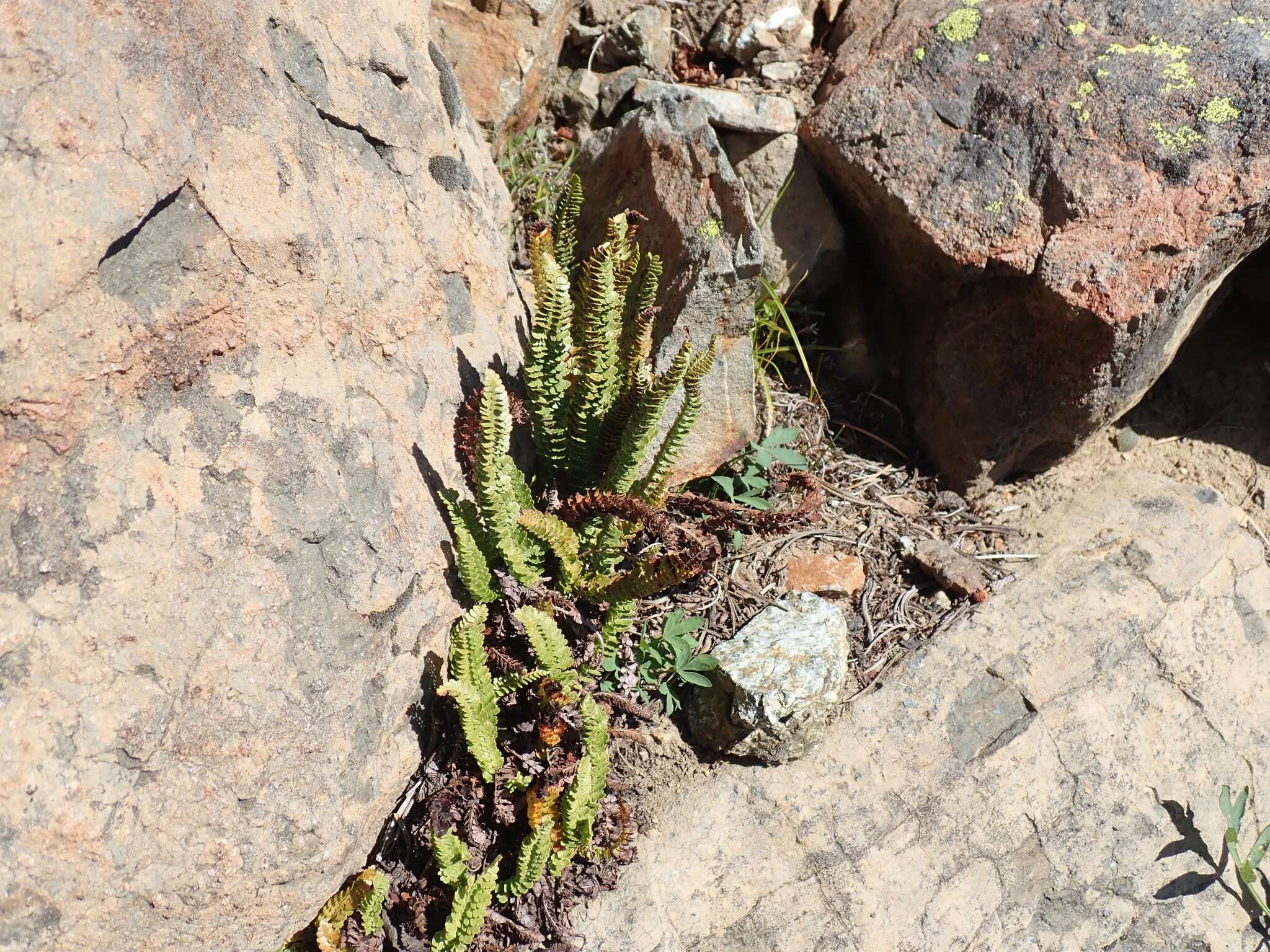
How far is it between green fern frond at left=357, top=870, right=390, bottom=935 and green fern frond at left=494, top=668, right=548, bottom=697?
0.60 m

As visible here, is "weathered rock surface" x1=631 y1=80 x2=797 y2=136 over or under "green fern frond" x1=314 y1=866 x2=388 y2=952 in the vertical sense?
over

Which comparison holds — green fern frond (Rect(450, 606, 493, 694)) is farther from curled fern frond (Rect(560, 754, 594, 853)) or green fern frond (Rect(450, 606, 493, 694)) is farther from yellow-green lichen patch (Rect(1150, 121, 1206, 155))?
yellow-green lichen patch (Rect(1150, 121, 1206, 155))

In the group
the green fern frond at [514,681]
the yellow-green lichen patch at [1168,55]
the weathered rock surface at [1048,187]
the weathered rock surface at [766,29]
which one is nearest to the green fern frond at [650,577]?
the green fern frond at [514,681]

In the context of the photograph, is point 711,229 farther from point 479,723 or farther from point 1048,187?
point 479,723

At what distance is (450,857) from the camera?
278cm

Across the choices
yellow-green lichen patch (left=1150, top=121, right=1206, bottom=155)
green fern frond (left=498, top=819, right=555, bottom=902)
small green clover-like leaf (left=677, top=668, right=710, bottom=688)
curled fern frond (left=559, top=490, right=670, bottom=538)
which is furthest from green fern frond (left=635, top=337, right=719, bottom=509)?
yellow-green lichen patch (left=1150, top=121, right=1206, bottom=155)

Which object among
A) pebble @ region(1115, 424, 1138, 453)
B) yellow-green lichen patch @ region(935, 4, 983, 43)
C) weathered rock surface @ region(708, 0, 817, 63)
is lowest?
pebble @ region(1115, 424, 1138, 453)

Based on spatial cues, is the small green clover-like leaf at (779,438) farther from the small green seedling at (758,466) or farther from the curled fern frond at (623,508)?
the curled fern frond at (623,508)

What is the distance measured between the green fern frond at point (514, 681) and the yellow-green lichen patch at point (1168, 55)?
3185 millimetres

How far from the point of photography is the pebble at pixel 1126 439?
442 cm

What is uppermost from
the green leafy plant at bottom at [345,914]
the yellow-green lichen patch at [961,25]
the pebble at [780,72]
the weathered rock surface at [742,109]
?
the yellow-green lichen patch at [961,25]

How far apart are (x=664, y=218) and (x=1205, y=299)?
7.37 ft

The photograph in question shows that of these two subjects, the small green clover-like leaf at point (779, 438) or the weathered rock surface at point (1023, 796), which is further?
the small green clover-like leaf at point (779, 438)

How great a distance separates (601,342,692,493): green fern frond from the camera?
9.66 feet
